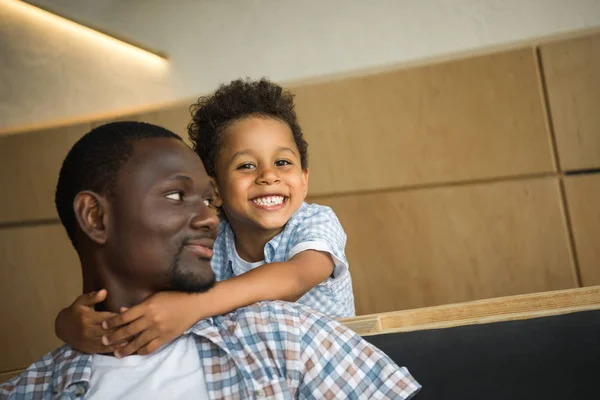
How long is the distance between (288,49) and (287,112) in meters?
1.09

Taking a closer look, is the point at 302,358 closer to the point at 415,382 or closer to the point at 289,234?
the point at 415,382

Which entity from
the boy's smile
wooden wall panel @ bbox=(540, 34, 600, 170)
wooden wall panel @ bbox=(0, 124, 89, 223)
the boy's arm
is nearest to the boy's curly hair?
the boy's smile

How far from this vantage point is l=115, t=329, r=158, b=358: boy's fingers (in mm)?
897

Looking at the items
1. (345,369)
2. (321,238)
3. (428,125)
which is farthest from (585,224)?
(345,369)

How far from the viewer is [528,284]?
2475mm

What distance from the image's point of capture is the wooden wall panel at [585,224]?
2.41 meters

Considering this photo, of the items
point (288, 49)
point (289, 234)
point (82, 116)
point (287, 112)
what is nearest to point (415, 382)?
point (289, 234)

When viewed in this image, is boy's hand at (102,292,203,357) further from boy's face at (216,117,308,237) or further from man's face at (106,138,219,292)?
boy's face at (216,117,308,237)

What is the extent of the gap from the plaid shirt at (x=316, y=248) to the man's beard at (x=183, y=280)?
0.55 meters

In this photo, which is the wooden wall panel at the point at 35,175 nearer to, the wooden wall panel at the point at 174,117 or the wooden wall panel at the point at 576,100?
the wooden wall panel at the point at 174,117

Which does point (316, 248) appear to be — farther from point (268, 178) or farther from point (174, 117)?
point (174, 117)

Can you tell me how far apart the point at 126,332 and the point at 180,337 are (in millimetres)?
82

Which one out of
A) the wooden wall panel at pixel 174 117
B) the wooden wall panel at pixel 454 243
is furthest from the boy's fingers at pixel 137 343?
the wooden wall panel at pixel 174 117

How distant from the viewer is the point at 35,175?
2.96 meters
